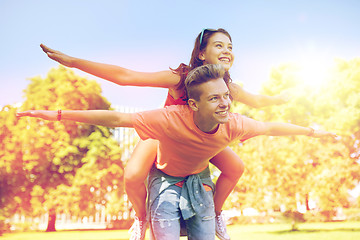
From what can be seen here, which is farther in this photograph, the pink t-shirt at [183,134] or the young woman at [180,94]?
the young woman at [180,94]

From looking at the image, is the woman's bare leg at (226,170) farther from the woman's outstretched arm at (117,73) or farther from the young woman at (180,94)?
the woman's outstretched arm at (117,73)

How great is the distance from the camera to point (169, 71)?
2.68 meters

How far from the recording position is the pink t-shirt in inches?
93.4

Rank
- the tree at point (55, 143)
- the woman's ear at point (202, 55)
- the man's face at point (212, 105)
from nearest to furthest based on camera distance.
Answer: the man's face at point (212, 105)
the woman's ear at point (202, 55)
the tree at point (55, 143)

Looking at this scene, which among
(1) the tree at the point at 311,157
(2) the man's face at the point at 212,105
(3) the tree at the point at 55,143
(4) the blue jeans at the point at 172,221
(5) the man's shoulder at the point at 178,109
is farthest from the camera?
(3) the tree at the point at 55,143

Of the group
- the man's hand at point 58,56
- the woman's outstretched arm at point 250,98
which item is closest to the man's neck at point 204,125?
the woman's outstretched arm at point 250,98

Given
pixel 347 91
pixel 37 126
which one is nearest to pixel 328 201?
pixel 347 91

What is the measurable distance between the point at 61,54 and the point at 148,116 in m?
0.74

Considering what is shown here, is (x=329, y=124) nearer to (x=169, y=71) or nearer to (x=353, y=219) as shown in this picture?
(x=353, y=219)

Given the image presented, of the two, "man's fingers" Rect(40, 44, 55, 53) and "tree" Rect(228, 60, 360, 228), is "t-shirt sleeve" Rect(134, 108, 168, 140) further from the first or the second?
"tree" Rect(228, 60, 360, 228)

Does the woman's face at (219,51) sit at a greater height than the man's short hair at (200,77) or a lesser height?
greater

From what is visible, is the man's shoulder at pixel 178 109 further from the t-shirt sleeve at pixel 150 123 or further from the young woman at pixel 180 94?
the young woman at pixel 180 94

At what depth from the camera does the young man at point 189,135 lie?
2332 mm

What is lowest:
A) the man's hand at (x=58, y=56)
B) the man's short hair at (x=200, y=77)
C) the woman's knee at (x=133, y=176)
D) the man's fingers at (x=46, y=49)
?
the woman's knee at (x=133, y=176)
